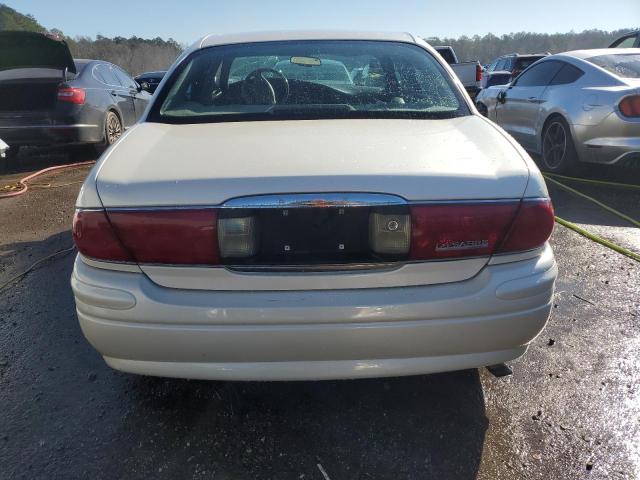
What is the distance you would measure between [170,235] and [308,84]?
1.39 metres

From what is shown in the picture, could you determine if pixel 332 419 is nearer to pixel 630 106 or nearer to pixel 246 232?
pixel 246 232

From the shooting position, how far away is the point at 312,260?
→ 171cm

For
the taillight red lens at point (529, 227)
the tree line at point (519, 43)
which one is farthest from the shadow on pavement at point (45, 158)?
the tree line at point (519, 43)

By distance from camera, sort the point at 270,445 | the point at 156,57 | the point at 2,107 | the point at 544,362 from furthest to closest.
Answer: the point at 156,57, the point at 2,107, the point at 544,362, the point at 270,445

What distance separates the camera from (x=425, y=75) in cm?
269

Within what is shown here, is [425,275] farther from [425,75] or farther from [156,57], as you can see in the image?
[156,57]

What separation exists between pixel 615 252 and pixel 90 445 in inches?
149

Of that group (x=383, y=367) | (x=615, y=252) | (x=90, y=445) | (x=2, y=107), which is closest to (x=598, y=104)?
(x=615, y=252)

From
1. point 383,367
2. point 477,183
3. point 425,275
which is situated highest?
point 477,183

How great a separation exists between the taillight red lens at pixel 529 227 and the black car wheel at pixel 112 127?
6910mm

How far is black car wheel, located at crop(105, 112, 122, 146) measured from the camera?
7.60 m

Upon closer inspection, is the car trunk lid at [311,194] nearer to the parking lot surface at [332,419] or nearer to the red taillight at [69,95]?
the parking lot surface at [332,419]

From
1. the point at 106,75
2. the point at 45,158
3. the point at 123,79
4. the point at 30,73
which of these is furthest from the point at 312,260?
the point at 123,79

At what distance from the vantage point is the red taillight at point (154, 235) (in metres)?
1.67
